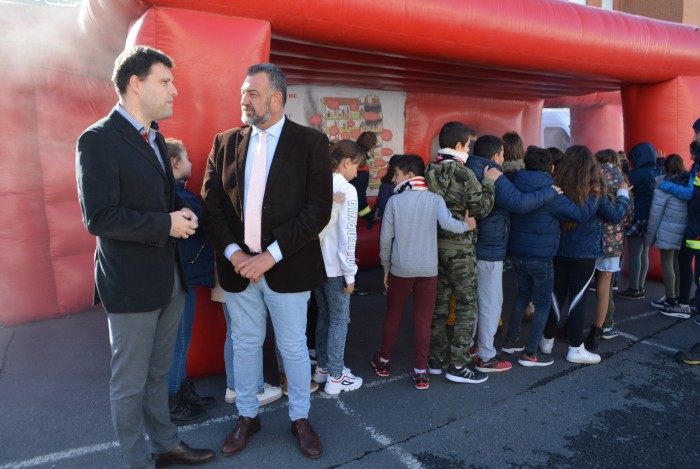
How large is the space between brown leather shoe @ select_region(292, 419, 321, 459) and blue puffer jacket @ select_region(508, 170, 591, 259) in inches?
78.9

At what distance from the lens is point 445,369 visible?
3725 mm

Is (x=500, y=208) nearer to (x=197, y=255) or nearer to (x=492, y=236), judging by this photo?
(x=492, y=236)

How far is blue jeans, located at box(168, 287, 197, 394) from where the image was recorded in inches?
116

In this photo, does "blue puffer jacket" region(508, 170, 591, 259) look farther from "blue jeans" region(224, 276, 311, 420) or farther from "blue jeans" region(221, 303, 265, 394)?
"blue jeans" region(221, 303, 265, 394)

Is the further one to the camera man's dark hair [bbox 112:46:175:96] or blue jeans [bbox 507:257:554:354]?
blue jeans [bbox 507:257:554:354]

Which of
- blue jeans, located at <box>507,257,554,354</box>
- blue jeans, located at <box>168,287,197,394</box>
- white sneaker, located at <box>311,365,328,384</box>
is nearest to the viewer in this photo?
blue jeans, located at <box>168,287,197,394</box>

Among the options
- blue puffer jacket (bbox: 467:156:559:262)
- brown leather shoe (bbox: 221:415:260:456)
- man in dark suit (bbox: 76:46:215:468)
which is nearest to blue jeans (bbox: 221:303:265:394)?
brown leather shoe (bbox: 221:415:260:456)

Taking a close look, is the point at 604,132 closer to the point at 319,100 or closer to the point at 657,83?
the point at 657,83

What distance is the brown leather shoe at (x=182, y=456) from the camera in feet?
8.09

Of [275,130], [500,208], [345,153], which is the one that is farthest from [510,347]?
[275,130]

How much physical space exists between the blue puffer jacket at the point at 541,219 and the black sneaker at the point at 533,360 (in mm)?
800

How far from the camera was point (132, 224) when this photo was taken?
1974 millimetres

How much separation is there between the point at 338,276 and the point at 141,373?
1.38 metres

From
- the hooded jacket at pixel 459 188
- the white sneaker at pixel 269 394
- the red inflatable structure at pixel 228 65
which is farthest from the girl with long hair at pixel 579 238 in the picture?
the white sneaker at pixel 269 394
